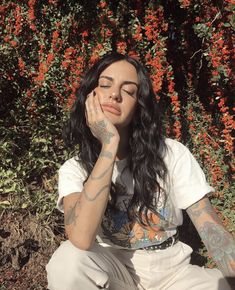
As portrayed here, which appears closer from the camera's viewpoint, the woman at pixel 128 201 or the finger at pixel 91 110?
the woman at pixel 128 201

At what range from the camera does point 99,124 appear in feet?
6.61

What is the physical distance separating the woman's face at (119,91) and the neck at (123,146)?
0.09 metres

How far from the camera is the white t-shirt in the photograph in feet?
6.64

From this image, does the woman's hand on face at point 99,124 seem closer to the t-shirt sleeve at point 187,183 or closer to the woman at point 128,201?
the woman at point 128,201

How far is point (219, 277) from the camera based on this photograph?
1.92 meters

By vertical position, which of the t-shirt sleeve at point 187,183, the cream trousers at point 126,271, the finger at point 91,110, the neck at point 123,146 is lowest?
the cream trousers at point 126,271

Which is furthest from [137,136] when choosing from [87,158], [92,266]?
[92,266]

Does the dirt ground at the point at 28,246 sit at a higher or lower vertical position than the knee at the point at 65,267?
lower

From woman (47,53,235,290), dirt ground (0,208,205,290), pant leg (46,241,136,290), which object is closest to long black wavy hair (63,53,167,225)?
woman (47,53,235,290)

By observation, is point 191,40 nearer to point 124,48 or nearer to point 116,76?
point 124,48

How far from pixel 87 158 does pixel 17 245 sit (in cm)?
127

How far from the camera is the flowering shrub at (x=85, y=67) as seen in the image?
3.16 metres

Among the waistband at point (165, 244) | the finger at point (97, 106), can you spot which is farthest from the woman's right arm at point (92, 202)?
the waistband at point (165, 244)

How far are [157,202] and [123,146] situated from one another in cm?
37
